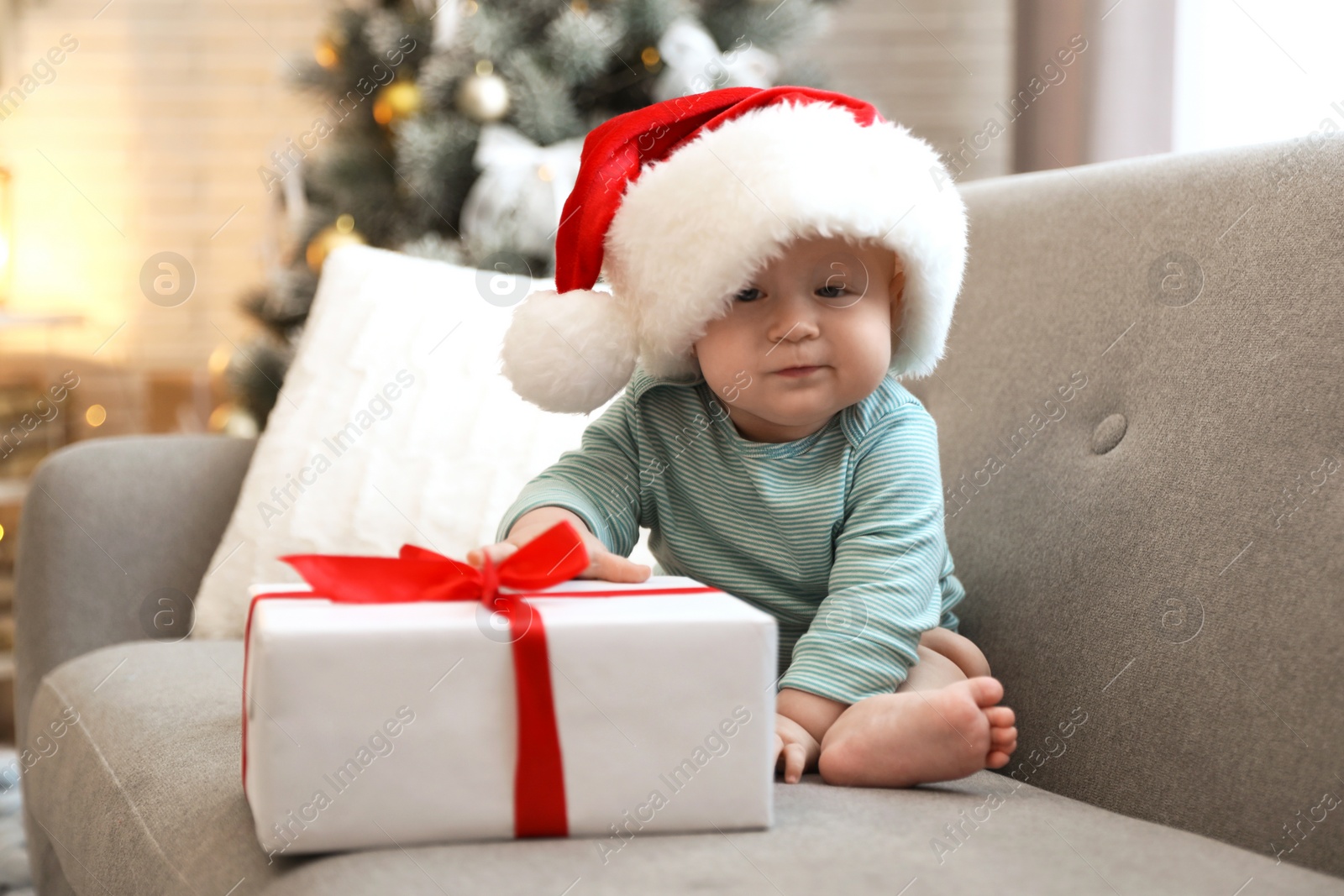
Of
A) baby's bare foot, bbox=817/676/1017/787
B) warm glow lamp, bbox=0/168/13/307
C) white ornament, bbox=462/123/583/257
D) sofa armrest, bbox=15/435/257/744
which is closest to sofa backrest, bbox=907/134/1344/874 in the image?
baby's bare foot, bbox=817/676/1017/787

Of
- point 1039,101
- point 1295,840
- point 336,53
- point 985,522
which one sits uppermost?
point 336,53

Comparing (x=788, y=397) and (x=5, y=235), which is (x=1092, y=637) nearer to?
(x=788, y=397)

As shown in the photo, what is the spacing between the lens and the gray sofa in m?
0.59

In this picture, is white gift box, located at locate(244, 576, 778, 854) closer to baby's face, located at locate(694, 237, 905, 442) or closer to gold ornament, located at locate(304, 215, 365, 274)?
baby's face, located at locate(694, 237, 905, 442)

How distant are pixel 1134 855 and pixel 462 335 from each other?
2.96ft

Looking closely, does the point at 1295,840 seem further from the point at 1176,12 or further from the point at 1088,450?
the point at 1176,12

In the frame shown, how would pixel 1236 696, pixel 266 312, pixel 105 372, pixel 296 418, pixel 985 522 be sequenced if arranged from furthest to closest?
pixel 105 372 < pixel 266 312 < pixel 296 418 < pixel 985 522 < pixel 1236 696

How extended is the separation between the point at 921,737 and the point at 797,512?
0.69ft

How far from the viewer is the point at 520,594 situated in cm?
67

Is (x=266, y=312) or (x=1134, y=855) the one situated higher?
(x=266, y=312)

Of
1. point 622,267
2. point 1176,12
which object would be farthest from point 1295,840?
point 1176,12

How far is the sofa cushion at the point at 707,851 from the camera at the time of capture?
1.83ft

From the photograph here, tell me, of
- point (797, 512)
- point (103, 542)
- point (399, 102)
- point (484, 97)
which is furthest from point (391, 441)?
point (399, 102)

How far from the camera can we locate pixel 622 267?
0.89 m
